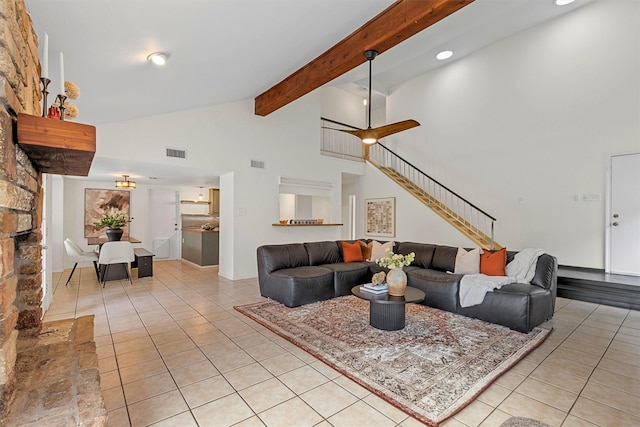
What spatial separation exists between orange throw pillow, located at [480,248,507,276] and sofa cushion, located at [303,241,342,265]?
2293mm

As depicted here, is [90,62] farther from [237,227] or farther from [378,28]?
Answer: [237,227]

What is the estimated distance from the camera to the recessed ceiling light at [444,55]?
6926 mm

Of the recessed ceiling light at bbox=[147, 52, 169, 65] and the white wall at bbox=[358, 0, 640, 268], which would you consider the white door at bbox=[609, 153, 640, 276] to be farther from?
the recessed ceiling light at bbox=[147, 52, 169, 65]

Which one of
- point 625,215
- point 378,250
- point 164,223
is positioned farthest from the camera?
point 164,223

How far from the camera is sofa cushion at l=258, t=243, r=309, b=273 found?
4.60 metres

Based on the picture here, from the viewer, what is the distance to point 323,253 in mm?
5262

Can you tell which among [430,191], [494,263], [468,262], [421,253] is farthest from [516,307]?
[430,191]

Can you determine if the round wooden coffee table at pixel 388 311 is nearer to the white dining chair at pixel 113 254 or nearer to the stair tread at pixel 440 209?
the stair tread at pixel 440 209

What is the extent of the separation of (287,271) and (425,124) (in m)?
5.80

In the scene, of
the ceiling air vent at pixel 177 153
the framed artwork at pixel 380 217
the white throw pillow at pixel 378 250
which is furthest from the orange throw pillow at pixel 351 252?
the ceiling air vent at pixel 177 153

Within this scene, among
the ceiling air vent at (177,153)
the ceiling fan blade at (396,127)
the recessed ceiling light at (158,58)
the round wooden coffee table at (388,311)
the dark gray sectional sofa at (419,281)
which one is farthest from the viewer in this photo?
the ceiling air vent at (177,153)

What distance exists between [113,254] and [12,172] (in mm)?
4987

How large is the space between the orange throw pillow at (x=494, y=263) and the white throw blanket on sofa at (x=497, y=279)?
0.09 meters

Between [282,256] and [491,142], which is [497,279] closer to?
[282,256]
